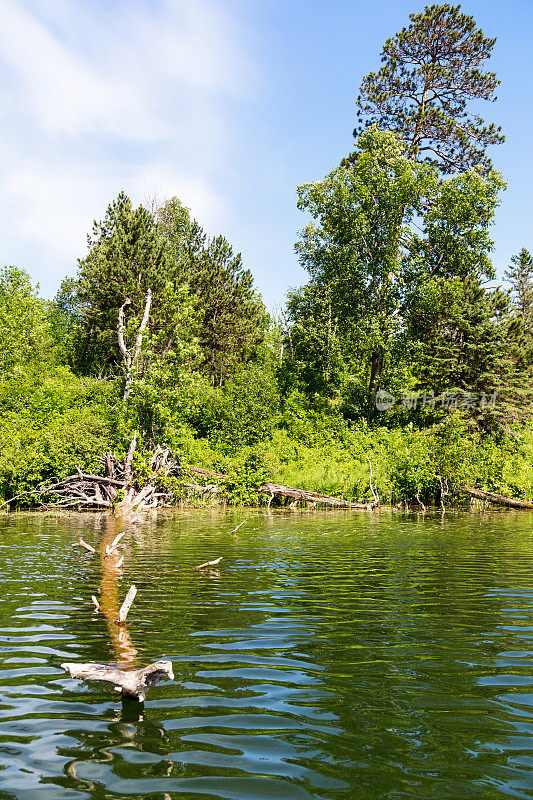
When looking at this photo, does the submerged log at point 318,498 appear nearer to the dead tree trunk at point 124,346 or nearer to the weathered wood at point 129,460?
the weathered wood at point 129,460

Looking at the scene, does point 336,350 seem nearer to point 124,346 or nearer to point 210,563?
point 124,346

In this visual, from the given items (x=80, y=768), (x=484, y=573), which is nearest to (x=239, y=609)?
(x=80, y=768)

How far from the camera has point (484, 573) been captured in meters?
9.73

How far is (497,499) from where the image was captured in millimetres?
27234

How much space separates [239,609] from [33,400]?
1057 inches

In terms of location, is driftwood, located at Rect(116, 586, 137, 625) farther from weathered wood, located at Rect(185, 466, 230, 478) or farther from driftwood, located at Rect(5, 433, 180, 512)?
weathered wood, located at Rect(185, 466, 230, 478)

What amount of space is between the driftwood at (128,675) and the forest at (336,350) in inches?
854

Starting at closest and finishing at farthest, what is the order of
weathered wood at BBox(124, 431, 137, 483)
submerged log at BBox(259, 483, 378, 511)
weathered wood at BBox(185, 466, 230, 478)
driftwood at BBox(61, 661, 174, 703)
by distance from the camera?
1. driftwood at BBox(61, 661, 174, 703)
2. weathered wood at BBox(124, 431, 137, 483)
3. submerged log at BBox(259, 483, 378, 511)
4. weathered wood at BBox(185, 466, 230, 478)

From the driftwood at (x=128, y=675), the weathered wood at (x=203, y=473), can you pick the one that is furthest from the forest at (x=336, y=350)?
the driftwood at (x=128, y=675)

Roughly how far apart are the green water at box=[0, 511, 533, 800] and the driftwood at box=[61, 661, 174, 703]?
155 mm

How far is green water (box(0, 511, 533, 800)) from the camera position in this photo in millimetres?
3016

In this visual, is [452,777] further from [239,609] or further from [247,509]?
[247,509]

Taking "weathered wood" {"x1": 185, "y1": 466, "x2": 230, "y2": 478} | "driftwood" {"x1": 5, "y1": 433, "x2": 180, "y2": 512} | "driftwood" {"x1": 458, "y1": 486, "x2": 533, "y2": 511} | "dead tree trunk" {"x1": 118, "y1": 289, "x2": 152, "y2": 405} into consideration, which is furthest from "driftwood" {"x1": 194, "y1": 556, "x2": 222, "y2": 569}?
"driftwood" {"x1": 458, "y1": 486, "x2": 533, "y2": 511}

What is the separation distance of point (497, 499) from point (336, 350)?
1718 cm
